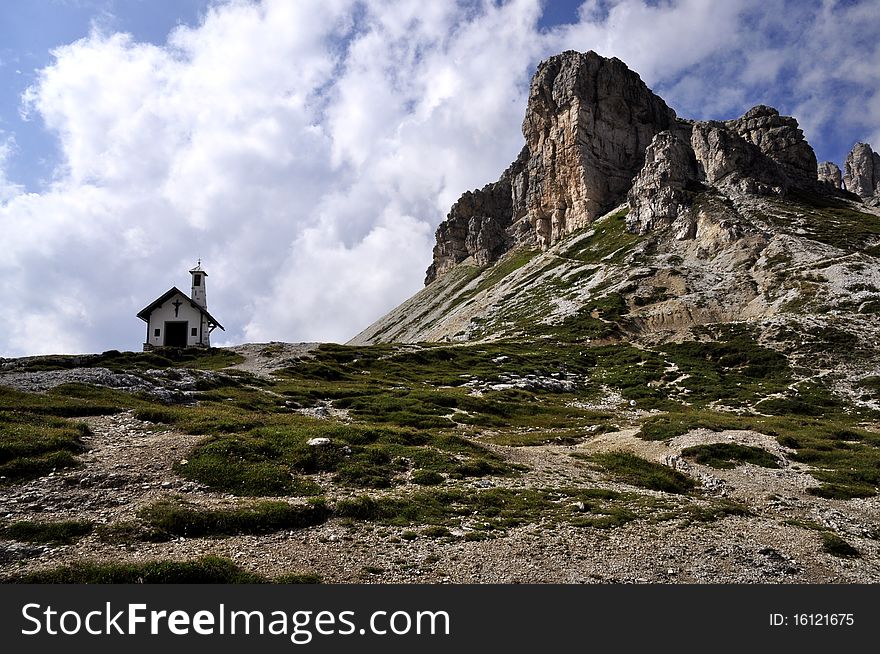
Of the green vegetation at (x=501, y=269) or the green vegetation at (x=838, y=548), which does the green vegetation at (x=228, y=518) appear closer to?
the green vegetation at (x=838, y=548)

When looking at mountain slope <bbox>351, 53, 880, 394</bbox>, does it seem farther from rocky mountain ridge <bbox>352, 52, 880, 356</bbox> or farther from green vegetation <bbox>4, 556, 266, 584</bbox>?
green vegetation <bbox>4, 556, 266, 584</bbox>

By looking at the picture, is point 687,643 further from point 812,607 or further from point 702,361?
point 702,361

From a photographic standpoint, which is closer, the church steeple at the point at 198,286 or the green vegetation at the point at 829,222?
the church steeple at the point at 198,286

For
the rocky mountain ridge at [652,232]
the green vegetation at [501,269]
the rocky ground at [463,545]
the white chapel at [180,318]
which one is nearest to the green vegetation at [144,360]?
the white chapel at [180,318]

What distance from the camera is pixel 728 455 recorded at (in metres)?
27.8

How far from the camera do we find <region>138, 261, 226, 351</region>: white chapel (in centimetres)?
6688

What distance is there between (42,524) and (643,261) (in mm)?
122635

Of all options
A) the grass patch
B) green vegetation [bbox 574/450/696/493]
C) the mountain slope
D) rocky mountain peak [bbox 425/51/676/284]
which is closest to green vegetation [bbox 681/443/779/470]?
green vegetation [bbox 574/450/696/493]

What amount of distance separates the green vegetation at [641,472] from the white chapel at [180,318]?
185 feet

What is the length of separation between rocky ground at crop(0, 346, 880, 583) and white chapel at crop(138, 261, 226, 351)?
50.1 m

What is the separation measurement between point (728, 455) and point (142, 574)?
27520mm

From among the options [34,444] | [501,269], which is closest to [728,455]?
[34,444]

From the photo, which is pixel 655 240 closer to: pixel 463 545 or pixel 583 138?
pixel 583 138

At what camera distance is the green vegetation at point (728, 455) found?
88.2 feet
